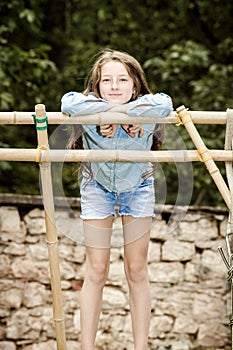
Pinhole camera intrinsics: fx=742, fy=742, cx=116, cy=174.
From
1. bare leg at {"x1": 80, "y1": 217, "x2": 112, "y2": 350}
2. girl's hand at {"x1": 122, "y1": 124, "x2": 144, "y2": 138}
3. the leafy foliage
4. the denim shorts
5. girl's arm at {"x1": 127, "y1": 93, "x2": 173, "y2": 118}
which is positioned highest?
the leafy foliage

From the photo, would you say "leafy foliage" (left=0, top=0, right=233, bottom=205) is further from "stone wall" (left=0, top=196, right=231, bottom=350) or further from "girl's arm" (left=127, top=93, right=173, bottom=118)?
"girl's arm" (left=127, top=93, right=173, bottom=118)

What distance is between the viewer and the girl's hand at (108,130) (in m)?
2.56

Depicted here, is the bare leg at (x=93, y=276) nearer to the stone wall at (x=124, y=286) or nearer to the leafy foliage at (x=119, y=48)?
the stone wall at (x=124, y=286)

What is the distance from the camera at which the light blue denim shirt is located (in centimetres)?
246

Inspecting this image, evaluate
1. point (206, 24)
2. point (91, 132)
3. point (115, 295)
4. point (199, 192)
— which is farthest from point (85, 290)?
point (206, 24)

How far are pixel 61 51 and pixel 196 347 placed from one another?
3.58 metres

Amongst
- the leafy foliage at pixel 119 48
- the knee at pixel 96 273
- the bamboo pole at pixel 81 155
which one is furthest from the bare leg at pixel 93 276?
the leafy foliage at pixel 119 48

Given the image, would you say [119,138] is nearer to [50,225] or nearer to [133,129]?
[133,129]

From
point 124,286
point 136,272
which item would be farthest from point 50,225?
point 124,286

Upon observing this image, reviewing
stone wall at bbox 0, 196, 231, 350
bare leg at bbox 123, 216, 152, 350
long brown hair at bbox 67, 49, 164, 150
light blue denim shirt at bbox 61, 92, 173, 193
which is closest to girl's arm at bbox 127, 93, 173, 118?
light blue denim shirt at bbox 61, 92, 173, 193

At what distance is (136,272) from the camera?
2.57 metres

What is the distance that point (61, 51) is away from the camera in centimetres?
687

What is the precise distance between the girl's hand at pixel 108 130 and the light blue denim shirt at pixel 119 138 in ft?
0.06

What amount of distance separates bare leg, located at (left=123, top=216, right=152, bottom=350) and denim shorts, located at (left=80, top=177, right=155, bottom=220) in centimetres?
3
